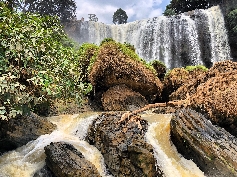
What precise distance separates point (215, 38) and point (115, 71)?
13.9 metres

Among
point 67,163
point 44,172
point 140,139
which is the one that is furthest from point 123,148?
point 44,172

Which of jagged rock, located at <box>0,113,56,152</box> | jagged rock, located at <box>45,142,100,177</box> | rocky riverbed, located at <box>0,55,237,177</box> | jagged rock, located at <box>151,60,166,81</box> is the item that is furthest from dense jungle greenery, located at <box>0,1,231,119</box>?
jagged rock, located at <box>151,60,166,81</box>

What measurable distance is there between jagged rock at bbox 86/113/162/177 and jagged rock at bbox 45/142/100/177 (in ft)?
1.55

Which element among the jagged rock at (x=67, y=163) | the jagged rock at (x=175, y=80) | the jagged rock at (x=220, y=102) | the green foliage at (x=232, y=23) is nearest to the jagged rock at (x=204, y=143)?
the jagged rock at (x=220, y=102)

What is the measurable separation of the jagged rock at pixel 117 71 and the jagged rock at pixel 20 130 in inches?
158

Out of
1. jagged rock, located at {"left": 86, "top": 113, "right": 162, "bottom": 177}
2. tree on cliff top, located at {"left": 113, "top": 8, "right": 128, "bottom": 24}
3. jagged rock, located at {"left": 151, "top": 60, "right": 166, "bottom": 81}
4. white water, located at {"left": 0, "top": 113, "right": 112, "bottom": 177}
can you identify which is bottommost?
white water, located at {"left": 0, "top": 113, "right": 112, "bottom": 177}

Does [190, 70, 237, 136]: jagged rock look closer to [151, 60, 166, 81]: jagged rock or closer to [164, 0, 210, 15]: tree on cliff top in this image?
[151, 60, 166, 81]: jagged rock

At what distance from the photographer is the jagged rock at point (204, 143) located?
4.96 m

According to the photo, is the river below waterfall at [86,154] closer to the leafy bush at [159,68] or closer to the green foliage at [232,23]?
the leafy bush at [159,68]

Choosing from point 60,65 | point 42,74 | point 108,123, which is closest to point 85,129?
point 108,123

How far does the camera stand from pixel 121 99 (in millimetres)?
10828

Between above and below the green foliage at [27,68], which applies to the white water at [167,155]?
below

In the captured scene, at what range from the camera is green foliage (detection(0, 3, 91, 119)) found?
142 inches

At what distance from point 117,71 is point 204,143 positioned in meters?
6.19
